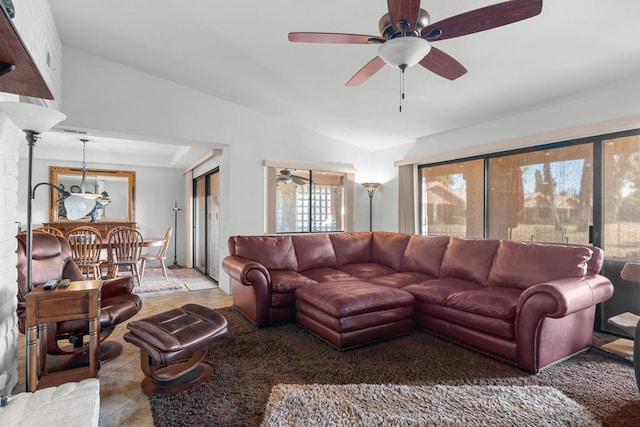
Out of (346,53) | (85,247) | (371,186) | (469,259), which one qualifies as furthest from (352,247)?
(85,247)

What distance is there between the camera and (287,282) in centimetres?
343

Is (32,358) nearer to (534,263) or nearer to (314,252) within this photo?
(314,252)

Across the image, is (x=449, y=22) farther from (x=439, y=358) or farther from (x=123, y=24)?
(x=123, y=24)

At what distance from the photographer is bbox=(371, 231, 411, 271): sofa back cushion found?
4.38 meters

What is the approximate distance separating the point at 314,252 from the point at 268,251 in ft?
2.06

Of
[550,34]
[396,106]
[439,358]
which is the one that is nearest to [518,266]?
[439,358]

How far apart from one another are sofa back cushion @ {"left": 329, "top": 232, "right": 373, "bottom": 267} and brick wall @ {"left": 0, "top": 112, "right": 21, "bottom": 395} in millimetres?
3225

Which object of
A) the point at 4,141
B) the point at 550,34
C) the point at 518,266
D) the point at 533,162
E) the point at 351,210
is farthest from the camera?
the point at 351,210

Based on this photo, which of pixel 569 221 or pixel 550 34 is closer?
pixel 550 34

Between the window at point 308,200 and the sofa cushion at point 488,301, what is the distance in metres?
2.93

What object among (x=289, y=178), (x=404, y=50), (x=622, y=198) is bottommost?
(x=622, y=198)

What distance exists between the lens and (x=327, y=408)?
6.29 ft

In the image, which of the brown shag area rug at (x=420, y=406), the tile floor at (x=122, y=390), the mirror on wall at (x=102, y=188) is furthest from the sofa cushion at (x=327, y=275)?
the mirror on wall at (x=102, y=188)

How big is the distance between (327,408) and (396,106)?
11.0ft
